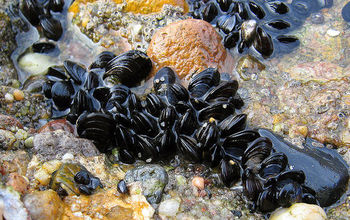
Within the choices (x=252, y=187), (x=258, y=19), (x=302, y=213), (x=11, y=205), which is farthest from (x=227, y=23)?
(x=11, y=205)

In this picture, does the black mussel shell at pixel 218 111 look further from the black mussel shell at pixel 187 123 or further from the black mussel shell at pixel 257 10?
the black mussel shell at pixel 257 10

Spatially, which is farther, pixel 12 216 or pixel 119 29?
pixel 119 29

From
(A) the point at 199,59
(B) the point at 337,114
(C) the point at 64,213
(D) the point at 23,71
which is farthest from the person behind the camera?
(D) the point at 23,71

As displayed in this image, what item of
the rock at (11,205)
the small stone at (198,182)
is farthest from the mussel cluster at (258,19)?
the rock at (11,205)

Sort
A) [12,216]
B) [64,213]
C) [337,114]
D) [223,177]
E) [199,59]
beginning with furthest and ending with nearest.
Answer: [199,59] < [337,114] < [223,177] < [64,213] < [12,216]

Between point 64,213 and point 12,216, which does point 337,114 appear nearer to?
point 64,213

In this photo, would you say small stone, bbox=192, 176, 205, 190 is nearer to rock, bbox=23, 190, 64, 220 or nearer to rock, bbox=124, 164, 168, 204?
rock, bbox=124, 164, 168, 204

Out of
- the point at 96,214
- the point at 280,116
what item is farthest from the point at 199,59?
the point at 96,214
